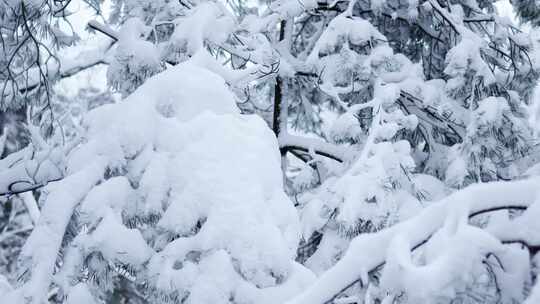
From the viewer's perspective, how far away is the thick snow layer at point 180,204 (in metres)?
3.24

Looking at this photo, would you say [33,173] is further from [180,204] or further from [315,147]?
[315,147]

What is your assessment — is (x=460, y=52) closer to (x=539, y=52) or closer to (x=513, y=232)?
(x=539, y=52)

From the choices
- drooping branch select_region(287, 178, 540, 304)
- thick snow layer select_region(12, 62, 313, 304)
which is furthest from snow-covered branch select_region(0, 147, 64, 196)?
drooping branch select_region(287, 178, 540, 304)

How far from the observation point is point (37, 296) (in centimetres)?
340

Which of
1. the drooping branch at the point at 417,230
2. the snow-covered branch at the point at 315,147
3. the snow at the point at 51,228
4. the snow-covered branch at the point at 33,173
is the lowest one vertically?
the snow-covered branch at the point at 315,147

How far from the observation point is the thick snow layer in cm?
324

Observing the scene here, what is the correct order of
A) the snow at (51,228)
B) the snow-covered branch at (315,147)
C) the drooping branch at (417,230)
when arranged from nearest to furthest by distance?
the drooping branch at (417,230), the snow at (51,228), the snow-covered branch at (315,147)

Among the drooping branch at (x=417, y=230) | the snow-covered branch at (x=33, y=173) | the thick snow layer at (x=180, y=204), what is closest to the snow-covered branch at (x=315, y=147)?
the thick snow layer at (x=180, y=204)

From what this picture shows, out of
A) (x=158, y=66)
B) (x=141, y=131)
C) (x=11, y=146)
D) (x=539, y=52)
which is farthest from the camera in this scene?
(x=11, y=146)

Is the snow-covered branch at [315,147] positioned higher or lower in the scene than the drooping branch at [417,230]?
lower

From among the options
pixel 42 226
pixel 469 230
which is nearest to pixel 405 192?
pixel 42 226

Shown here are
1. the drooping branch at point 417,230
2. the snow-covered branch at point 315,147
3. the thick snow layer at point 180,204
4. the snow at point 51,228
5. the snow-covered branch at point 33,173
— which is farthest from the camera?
the snow-covered branch at point 315,147

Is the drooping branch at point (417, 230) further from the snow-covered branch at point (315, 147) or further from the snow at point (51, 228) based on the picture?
the snow-covered branch at point (315, 147)

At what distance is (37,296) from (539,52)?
6.29m
